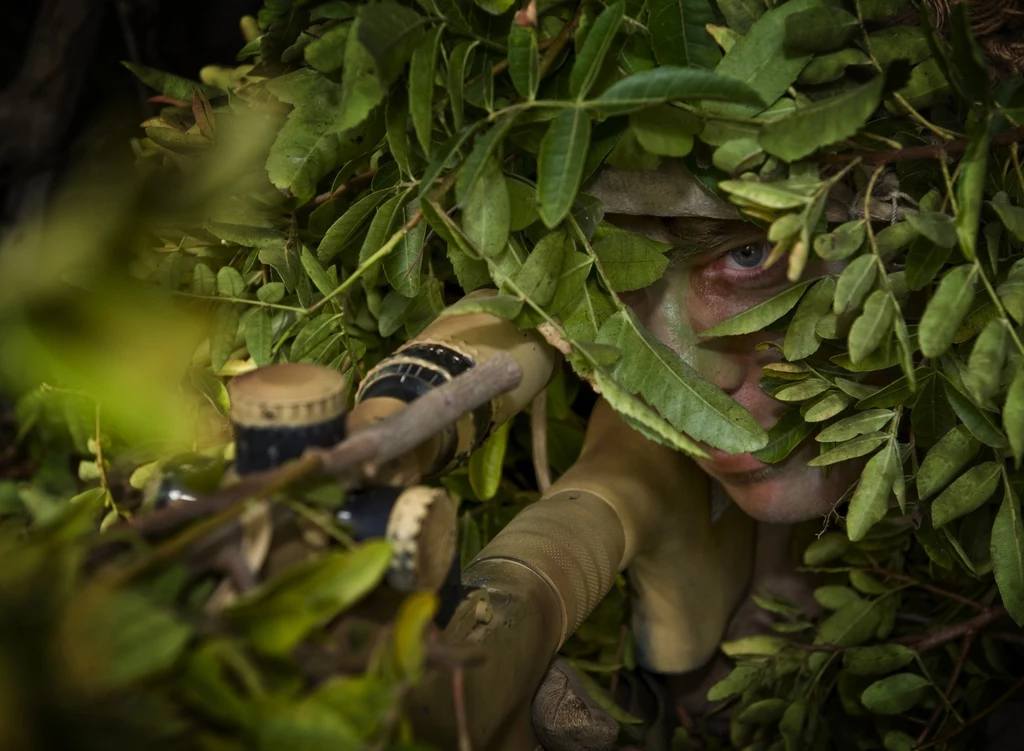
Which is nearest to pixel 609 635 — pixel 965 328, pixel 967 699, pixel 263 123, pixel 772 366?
pixel 967 699

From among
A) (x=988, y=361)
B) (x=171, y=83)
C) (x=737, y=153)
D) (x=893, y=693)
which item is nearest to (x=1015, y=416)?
(x=988, y=361)

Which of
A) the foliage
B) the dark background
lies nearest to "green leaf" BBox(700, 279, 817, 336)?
the foliage

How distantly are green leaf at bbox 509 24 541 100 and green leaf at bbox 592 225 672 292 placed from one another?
16 centimetres

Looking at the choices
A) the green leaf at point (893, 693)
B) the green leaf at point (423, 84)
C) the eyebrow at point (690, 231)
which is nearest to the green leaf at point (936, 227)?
the eyebrow at point (690, 231)

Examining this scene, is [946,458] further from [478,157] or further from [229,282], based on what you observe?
[229,282]

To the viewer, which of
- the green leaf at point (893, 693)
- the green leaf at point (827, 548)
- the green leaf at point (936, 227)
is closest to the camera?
the green leaf at point (936, 227)

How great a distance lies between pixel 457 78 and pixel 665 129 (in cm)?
15

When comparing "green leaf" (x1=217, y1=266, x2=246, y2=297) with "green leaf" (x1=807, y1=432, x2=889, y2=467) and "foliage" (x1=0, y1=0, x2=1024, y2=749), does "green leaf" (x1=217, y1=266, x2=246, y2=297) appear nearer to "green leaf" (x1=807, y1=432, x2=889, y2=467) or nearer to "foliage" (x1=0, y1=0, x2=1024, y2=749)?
"foliage" (x1=0, y1=0, x2=1024, y2=749)

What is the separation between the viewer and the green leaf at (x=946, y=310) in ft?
2.10

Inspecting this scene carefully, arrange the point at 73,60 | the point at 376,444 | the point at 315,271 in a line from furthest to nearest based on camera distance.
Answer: the point at 73,60
the point at 315,271
the point at 376,444

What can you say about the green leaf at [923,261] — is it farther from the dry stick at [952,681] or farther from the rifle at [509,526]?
the dry stick at [952,681]

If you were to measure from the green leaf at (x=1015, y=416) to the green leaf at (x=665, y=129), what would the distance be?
270 millimetres

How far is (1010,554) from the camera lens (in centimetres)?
76

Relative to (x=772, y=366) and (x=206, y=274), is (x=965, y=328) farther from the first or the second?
(x=206, y=274)
